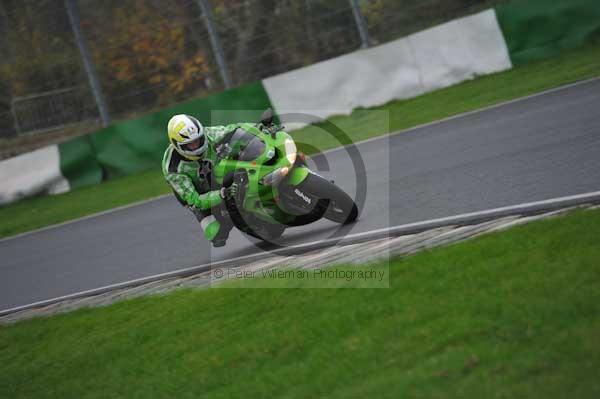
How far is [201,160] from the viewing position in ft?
25.2

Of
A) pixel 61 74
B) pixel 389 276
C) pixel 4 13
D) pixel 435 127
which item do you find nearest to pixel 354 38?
pixel 435 127

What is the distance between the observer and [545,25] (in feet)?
49.0

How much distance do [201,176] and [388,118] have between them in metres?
7.14

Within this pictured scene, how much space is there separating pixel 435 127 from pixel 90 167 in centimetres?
823

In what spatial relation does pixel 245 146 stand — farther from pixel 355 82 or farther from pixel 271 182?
pixel 355 82

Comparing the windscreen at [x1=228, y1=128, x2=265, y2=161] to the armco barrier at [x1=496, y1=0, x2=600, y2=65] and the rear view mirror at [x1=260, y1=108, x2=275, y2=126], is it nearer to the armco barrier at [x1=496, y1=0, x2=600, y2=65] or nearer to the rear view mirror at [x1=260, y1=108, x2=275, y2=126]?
the rear view mirror at [x1=260, y1=108, x2=275, y2=126]

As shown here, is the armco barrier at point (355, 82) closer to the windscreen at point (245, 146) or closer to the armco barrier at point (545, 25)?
the armco barrier at point (545, 25)

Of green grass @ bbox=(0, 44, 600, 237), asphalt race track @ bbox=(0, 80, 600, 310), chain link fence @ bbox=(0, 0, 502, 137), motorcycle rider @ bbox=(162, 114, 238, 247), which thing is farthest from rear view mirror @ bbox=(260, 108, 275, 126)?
chain link fence @ bbox=(0, 0, 502, 137)

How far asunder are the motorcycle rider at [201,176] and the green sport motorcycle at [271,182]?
0.13m

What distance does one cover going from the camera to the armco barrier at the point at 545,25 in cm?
1474

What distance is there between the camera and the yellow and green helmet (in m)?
7.18

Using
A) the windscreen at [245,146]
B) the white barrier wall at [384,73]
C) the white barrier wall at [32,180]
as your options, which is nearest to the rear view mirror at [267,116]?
the windscreen at [245,146]

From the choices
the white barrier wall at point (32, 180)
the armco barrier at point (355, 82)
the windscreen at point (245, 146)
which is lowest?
the white barrier wall at point (32, 180)

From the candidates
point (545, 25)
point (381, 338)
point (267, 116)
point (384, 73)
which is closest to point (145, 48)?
point (384, 73)
